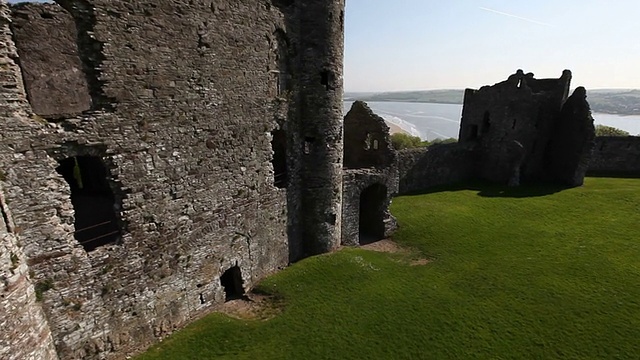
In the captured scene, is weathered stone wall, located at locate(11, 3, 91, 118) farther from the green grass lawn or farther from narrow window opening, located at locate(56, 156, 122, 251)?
the green grass lawn

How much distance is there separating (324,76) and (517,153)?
61.7 feet

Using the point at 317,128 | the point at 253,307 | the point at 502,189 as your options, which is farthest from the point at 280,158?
the point at 502,189

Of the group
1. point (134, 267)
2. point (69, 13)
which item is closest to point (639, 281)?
point (134, 267)

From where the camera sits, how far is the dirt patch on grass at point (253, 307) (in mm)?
11953

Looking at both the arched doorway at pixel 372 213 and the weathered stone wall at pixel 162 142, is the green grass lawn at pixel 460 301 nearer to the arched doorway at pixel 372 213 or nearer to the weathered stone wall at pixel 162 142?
the arched doorway at pixel 372 213

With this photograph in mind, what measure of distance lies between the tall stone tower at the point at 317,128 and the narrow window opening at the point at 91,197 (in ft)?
21.6

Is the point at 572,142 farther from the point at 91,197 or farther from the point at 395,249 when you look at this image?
the point at 91,197

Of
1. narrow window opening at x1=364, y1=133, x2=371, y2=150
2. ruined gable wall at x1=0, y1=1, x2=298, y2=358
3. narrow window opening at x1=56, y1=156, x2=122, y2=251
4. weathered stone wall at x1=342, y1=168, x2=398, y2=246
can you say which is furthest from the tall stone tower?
narrow window opening at x1=56, y1=156, x2=122, y2=251

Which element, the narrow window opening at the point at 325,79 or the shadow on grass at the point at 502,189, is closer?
the narrow window opening at the point at 325,79

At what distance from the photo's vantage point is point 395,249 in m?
17.2

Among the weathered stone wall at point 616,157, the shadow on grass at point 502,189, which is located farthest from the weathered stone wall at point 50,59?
the weathered stone wall at point 616,157

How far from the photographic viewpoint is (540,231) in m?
18.5

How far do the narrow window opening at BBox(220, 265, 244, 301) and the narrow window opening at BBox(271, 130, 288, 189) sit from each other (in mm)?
3623

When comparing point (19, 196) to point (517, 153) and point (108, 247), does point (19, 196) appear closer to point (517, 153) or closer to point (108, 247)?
point (108, 247)
